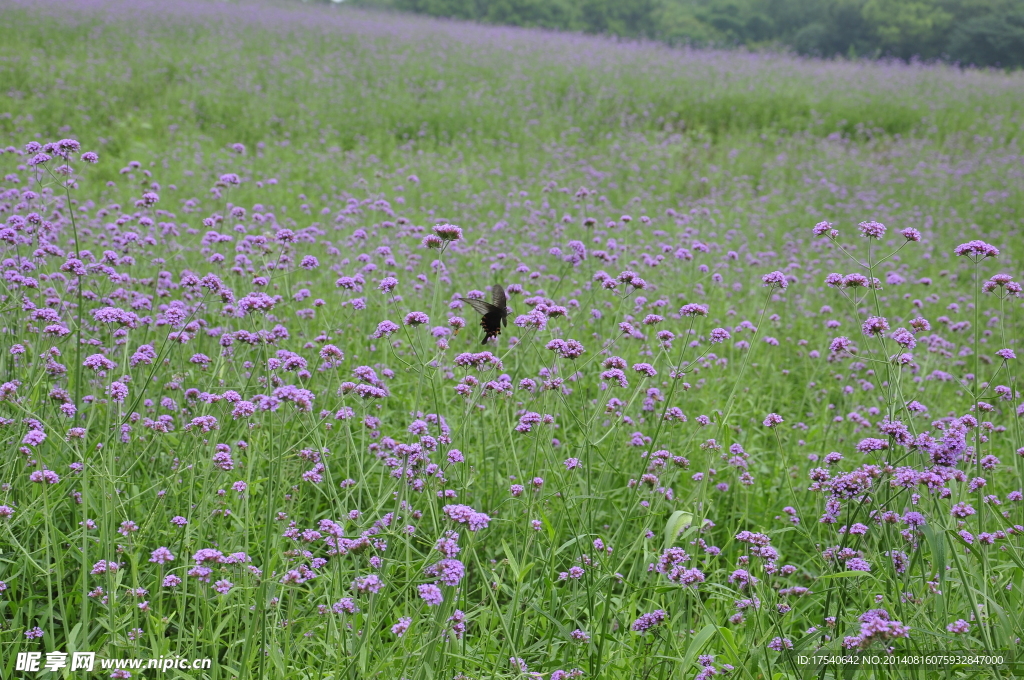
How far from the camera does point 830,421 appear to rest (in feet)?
15.6

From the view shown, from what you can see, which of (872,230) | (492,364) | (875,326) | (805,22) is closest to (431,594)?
(492,364)

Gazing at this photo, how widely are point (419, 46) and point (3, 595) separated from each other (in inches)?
762

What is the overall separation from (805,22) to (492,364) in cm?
4355

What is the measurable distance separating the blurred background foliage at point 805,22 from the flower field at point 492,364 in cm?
1365

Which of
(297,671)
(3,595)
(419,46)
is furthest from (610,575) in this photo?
(419,46)

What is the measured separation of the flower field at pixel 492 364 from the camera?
2.25 meters

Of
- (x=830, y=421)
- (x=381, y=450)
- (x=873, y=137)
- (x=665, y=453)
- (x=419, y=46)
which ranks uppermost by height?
(x=419, y=46)

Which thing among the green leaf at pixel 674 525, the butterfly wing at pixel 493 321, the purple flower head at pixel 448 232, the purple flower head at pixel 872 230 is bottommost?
the green leaf at pixel 674 525

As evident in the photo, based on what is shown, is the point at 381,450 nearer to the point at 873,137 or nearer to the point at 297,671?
the point at 297,671

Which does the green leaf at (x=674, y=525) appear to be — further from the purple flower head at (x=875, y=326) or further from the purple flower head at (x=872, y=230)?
the purple flower head at (x=872, y=230)

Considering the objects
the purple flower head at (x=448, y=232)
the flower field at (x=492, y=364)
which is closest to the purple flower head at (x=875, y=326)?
the flower field at (x=492, y=364)

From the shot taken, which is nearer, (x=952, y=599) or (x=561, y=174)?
(x=952, y=599)

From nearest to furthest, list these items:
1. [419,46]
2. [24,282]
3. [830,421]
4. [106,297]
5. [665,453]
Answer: [665,453] < [24,282] < [106,297] < [830,421] < [419,46]

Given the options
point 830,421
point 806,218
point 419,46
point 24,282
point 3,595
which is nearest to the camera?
point 3,595
